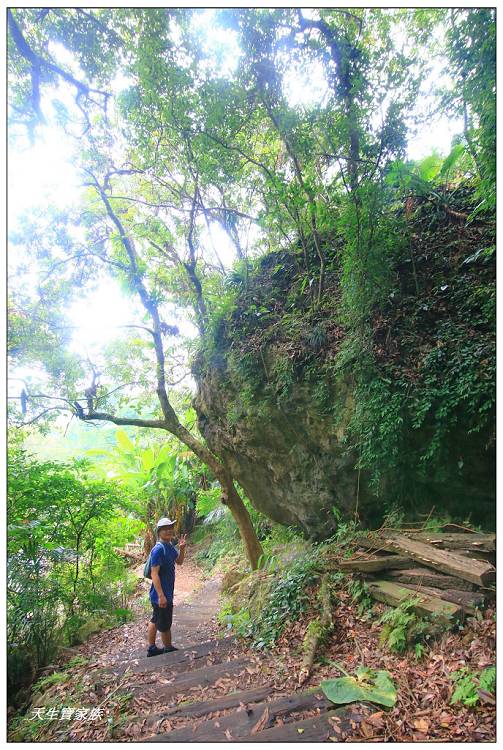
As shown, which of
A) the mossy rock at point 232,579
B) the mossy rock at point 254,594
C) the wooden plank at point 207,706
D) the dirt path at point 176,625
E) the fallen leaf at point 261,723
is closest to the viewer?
the fallen leaf at point 261,723

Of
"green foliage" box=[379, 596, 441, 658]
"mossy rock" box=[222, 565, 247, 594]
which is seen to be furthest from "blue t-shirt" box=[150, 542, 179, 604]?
"mossy rock" box=[222, 565, 247, 594]

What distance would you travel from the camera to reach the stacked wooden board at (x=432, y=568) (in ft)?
8.99

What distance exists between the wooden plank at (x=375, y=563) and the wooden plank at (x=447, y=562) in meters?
0.08

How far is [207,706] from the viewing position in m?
2.66

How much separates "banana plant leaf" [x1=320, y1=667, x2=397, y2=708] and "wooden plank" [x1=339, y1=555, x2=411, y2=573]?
993 mm

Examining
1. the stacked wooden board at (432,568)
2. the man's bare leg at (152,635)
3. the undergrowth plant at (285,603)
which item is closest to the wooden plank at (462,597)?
the stacked wooden board at (432,568)

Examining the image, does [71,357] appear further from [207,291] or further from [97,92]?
[97,92]

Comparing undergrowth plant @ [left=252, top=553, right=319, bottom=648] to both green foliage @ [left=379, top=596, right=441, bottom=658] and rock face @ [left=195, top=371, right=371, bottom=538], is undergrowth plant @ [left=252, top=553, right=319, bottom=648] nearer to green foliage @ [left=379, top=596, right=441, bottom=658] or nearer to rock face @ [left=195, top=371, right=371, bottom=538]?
rock face @ [left=195, top=371, right=371, bottom=538]

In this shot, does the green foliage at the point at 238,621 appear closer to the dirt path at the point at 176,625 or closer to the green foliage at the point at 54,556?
the dirt path at the point at 176,625

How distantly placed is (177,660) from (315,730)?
87.5 inches

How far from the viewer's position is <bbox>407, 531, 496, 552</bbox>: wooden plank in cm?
302

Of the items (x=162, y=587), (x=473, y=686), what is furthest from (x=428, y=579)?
(x=162, y=587)

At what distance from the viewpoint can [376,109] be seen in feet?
12.0

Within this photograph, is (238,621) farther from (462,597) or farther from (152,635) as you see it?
(462,597)
